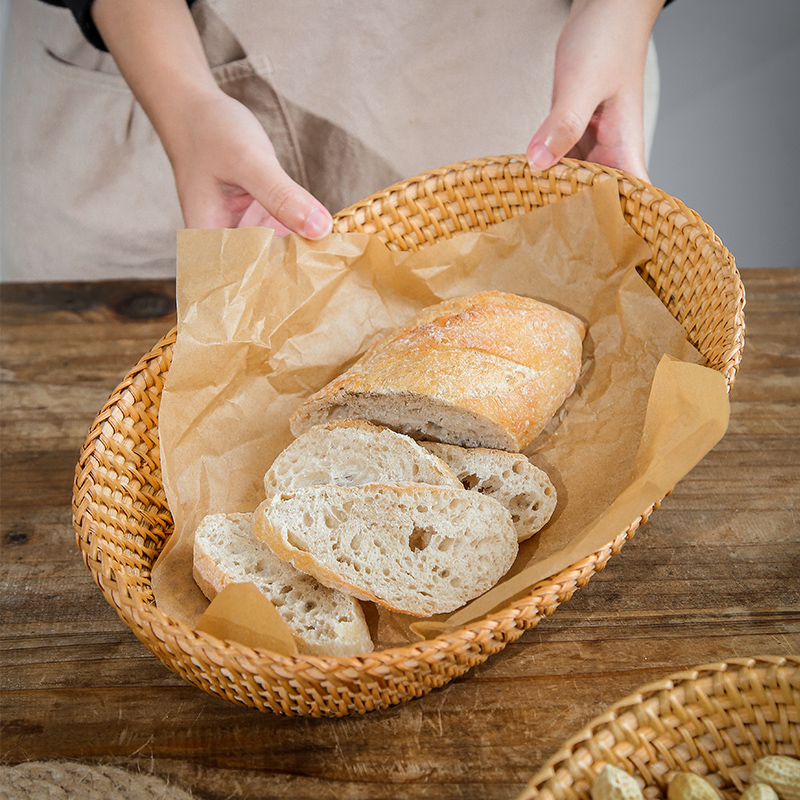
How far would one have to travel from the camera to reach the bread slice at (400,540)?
1.21 m

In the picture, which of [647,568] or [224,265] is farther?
[224,265]

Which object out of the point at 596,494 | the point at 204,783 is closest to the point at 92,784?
the point at 204,783

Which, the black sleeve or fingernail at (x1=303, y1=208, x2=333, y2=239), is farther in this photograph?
the black sleeve

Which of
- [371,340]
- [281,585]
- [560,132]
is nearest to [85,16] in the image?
[371,340]

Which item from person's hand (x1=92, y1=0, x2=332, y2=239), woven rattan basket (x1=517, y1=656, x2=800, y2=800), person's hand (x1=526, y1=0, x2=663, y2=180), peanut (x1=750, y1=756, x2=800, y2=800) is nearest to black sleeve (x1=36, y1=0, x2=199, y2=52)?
person's hand (x1=92, y1=0, x2=332, y2=239)

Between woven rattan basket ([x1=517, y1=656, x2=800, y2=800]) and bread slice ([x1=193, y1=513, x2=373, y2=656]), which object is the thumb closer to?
bread slice ([x1=193, y1=513, x2=373, y2=656])

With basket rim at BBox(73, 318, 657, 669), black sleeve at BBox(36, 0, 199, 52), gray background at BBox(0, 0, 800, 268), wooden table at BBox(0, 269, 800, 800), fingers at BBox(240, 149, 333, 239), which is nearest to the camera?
basket rim at BBox(73, 318, 657, 669)

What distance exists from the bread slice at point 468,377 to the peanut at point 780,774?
0.73m

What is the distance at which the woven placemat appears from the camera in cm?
103

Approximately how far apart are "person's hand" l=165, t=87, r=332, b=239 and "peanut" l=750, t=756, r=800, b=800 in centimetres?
126

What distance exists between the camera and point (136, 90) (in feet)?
6.49

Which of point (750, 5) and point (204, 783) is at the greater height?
point (750, 5)

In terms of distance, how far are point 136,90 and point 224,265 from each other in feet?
2.54

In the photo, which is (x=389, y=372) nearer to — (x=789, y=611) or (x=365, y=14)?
(x=789, y=611)
